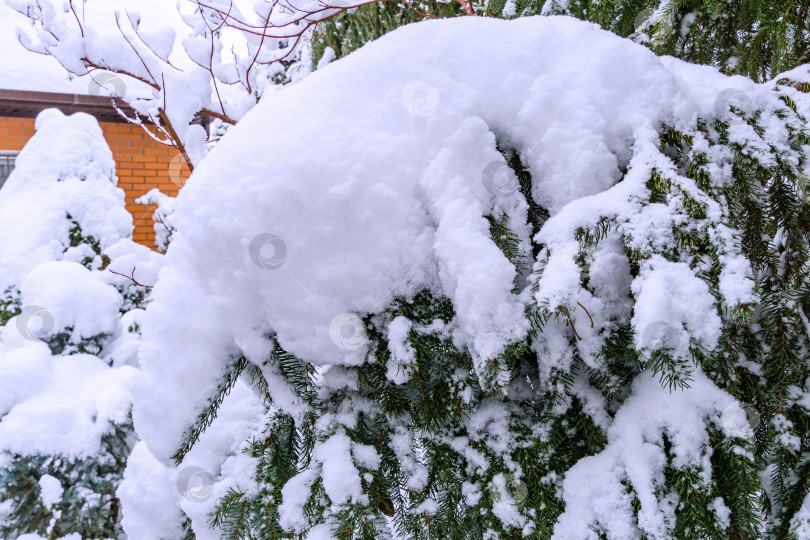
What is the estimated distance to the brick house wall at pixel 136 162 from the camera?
6285 mm

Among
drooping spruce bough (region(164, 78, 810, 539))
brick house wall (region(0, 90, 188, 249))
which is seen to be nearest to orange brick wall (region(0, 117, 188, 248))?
brick house wall (region(0, 90, 188, 249))

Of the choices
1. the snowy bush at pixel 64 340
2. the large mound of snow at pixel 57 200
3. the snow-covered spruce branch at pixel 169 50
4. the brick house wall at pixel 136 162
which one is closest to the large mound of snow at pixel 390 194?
the snow-covered spruce branch at pixel 169 50

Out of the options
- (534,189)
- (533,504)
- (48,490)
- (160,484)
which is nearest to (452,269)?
(534,189)

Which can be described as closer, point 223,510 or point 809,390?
point 809,390

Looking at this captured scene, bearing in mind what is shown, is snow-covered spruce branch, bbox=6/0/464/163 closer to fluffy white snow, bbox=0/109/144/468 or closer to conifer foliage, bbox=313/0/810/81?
conifer foliage, bbox=313/0/810/81

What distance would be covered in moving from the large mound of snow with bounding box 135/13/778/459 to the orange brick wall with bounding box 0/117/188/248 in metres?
6.04

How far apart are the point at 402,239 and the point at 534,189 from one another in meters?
0.31

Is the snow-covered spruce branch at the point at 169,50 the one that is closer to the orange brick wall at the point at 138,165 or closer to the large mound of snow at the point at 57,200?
the large mound of snow at the point at 57,200

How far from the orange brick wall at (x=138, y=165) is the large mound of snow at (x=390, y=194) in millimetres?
6037

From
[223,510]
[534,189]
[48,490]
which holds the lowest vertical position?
[48,490]

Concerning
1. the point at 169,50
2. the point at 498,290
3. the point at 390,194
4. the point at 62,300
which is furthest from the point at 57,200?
the point at 498,290

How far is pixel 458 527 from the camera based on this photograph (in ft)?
3.28

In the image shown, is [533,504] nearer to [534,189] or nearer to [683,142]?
[534,189]

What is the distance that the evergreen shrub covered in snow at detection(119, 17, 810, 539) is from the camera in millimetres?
876
